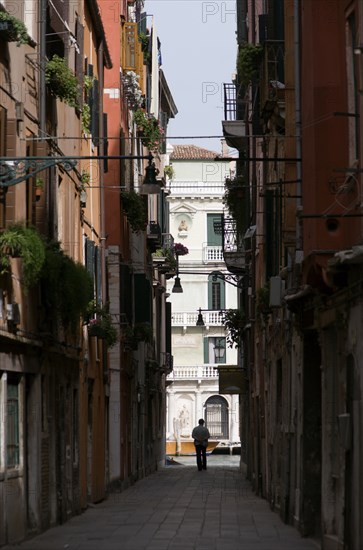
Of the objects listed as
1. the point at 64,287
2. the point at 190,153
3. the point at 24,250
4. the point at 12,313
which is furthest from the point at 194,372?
the point at 24,250

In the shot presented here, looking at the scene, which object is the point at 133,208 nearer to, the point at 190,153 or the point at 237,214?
the point at 237,214

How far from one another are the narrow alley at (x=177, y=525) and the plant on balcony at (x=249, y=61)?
8371 millimetres

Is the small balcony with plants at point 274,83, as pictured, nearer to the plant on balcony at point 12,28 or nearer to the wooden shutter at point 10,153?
A: the wooden shutter at point 10,153

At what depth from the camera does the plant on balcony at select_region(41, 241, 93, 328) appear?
21.5m

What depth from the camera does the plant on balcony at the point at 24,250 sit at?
18234 millimetres

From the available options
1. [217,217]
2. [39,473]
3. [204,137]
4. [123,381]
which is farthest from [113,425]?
[217,217]

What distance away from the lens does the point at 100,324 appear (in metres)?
30.0

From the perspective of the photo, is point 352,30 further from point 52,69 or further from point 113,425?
point 113,425

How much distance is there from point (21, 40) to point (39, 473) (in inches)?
272

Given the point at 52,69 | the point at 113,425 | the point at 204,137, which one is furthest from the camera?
the point at 113,425

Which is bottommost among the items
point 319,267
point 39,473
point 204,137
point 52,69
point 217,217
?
point 39,473

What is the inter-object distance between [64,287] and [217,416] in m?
65.1

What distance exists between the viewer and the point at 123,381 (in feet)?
128

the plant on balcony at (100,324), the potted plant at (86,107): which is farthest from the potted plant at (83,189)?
the plant on balcony at (100,324)
